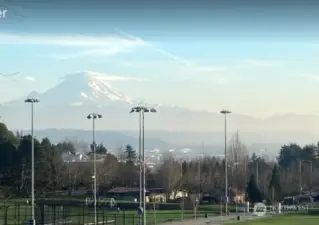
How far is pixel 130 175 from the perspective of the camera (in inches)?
2685

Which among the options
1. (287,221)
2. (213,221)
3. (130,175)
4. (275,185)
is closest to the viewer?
(213,221)

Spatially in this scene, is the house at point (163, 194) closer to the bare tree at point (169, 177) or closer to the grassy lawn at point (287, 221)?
the bare tree at point (169, 177)

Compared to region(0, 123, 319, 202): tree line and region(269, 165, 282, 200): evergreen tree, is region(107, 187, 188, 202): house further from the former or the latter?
region(269, 165, 282, 200): evergreen tree

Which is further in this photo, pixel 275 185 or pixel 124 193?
pixel 124 193

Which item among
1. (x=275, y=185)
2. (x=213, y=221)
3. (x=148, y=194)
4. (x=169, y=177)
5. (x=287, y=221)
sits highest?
(x=169, y=177)

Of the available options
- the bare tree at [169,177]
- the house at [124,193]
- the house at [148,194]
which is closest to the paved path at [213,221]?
the house at [148,194]

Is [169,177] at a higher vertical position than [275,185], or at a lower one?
higher

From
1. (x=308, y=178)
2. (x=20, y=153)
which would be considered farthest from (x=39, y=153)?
(x=308, y=178)

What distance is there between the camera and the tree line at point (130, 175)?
177 feet

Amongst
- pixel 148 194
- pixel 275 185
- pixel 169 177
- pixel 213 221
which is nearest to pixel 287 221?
pixel 213 221

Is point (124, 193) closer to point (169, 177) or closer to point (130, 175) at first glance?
point (169, 177)

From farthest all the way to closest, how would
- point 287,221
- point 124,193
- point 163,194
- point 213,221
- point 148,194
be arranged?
point 124,193 < point 148,194 < point 163,194 < point 287,221 < point 213,221

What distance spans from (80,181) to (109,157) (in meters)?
9.98

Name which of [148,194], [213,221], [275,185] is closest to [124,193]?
[148,194]
